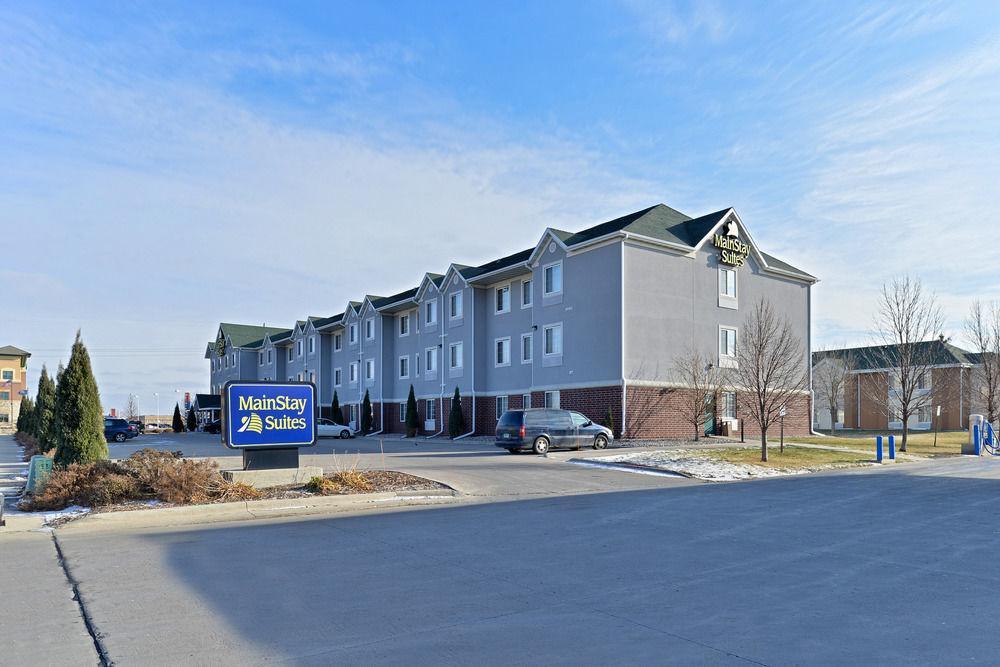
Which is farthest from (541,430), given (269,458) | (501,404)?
(501,404)

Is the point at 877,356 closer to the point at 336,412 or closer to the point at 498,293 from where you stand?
the point at 498,293

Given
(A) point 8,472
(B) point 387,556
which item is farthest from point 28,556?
(A) point 8,472

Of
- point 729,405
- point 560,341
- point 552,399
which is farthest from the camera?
point 552,399

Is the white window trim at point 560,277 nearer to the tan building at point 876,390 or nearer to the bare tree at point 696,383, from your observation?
the bare tree at point 696,383

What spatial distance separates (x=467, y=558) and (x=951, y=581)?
5133mm

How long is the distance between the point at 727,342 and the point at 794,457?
12.5 metres

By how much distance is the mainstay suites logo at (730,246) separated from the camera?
37844 mm

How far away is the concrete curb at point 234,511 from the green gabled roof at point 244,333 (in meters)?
69.4

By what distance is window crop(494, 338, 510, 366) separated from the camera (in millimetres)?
41906

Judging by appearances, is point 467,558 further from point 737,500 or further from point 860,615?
point 737,500

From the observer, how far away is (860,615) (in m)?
6.65

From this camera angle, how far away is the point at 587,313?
35.6m

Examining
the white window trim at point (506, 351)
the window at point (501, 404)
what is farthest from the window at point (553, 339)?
the window at point (501, 404)

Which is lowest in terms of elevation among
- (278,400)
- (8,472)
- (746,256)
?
→ (8,472)
